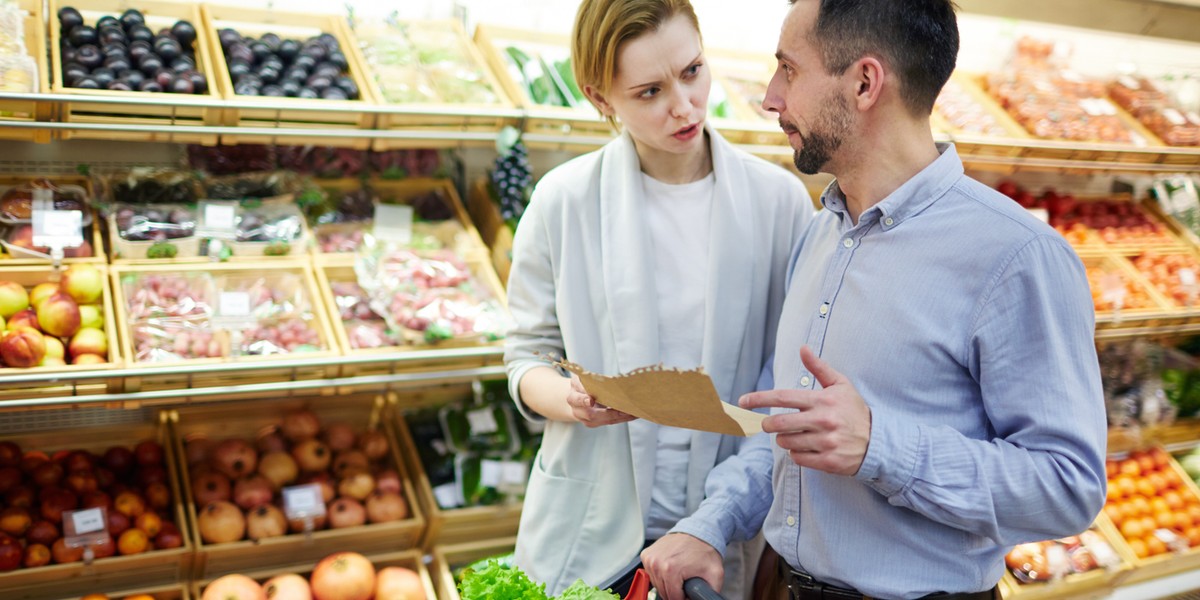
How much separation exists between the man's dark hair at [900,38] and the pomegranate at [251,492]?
2098mm

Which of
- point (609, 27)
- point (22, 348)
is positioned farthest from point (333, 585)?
point (609, 27)

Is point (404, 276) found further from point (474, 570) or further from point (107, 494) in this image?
point (474, 570)

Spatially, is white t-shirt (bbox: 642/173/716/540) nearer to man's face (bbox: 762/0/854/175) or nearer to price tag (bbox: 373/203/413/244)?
man's face (bbox: 762/0/854/175)

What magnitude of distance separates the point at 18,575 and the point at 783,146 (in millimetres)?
2476

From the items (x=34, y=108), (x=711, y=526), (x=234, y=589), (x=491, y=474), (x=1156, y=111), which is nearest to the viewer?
(x=711, y=526)

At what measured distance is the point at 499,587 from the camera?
1541mm

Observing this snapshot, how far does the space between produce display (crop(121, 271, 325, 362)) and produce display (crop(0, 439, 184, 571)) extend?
19.3 inches

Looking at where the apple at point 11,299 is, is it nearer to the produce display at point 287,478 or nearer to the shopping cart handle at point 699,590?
the produce display at point 287,478

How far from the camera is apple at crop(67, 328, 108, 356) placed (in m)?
2.40

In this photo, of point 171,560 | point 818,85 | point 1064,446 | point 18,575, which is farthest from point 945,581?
point 18,575

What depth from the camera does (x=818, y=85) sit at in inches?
58.3

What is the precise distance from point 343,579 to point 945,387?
1786 mm

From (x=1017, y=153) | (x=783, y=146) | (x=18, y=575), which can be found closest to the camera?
(x=18, y=575)

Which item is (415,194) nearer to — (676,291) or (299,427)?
(299,427)
